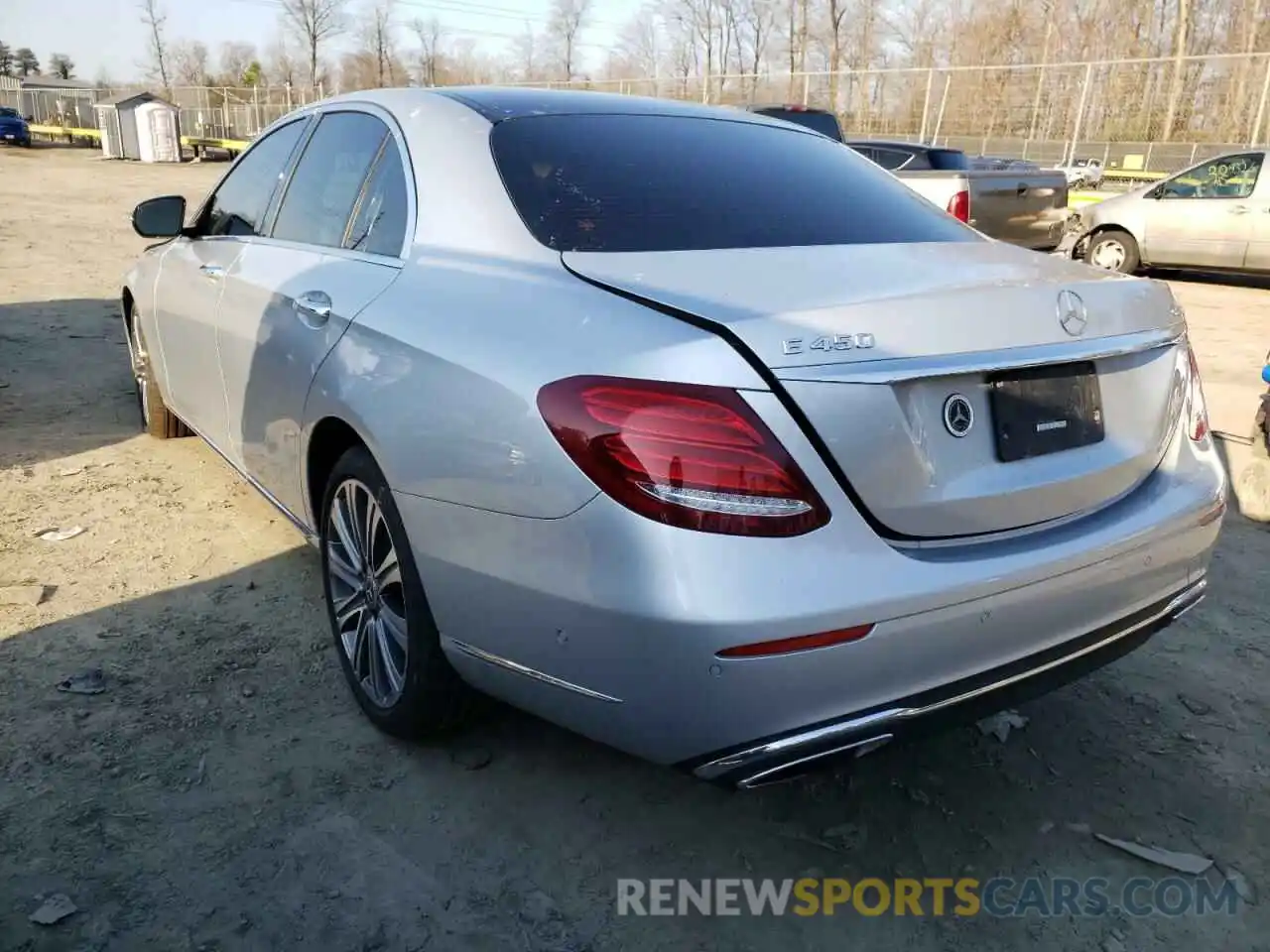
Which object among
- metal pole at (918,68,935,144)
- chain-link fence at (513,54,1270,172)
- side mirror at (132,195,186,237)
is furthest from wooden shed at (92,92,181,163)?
side mirror at (132,195,186,237)

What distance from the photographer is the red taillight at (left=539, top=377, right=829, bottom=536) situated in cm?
171

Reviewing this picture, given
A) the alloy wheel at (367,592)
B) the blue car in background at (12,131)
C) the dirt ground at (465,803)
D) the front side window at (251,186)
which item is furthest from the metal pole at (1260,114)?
the blue car in background at (12,131)

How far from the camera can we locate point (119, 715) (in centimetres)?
269

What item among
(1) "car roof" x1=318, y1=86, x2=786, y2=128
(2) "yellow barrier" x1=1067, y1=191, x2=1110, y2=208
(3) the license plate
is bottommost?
(2) "yellow barrier" x1=1067, y1=191, x2=1110, y2=208

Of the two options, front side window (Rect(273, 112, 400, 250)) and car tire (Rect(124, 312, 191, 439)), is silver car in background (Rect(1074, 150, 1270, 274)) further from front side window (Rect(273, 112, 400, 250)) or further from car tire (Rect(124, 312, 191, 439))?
front side window (Rect(273, 112, 400, 250))

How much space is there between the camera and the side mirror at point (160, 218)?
4004 mm

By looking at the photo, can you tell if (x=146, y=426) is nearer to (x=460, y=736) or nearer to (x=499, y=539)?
(x=460, y=736)

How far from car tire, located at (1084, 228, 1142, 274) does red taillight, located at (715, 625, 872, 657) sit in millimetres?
11515

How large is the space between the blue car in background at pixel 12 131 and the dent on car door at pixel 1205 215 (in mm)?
43282

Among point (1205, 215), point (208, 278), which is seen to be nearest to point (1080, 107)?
point (1205, 215)

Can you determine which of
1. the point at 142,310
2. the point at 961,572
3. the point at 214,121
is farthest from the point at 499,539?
the point at 214,121

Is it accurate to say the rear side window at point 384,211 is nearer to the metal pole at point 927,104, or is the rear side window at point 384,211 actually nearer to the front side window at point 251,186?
the front side window at point 251,186

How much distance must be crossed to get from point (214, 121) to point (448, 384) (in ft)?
164

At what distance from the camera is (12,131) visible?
40.1 meters
